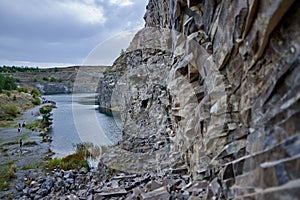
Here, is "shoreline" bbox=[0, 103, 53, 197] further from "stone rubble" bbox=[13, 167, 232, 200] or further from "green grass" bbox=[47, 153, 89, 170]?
"green grass" bbox=[47, 153, 89, 170]

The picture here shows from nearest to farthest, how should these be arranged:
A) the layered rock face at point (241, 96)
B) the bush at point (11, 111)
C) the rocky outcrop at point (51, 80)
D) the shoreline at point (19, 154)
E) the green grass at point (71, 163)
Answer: the layered rock face at point (241, 96) < the shoreline at point (19, 154) < the green grass at point (71, 163) < the bush at point (11, 111) < the rocky outcrop at point (51, 80)

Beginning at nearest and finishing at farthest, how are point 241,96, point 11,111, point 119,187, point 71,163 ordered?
point 241,96 → point 119,187 → point 71,163 → point 11,111

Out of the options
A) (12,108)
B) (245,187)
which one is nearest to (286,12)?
(245,187)

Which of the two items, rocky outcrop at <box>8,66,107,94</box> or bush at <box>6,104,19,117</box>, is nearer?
bush at <box>6,104,19,117</box>

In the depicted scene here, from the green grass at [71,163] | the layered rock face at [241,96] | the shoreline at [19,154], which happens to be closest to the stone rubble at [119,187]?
the layered rock face at [241,96]

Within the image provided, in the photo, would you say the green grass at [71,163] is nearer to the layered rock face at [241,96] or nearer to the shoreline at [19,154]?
the shoreline at [19,154]

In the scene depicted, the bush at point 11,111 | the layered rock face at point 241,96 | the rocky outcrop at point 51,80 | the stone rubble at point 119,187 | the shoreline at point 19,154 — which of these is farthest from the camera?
the rocky outcrop at point 51,80

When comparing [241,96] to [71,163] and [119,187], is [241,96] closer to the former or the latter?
[119,187]

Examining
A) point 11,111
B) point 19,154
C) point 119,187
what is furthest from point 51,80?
point 119,187

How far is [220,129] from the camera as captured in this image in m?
5.93

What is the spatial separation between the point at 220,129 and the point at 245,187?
2.13m

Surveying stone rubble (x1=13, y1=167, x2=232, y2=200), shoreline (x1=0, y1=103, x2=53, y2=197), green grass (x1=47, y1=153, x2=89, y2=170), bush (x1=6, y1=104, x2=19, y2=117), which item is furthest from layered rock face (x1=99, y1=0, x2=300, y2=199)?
bush (x1=6, y1=104, x2=19, y2=117)

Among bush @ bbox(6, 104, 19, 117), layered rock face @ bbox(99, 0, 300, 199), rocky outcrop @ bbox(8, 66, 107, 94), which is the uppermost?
rocky outcrop @ bbox(8, 66, 107, 94)

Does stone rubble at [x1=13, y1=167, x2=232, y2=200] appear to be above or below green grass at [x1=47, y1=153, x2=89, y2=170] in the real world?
above
